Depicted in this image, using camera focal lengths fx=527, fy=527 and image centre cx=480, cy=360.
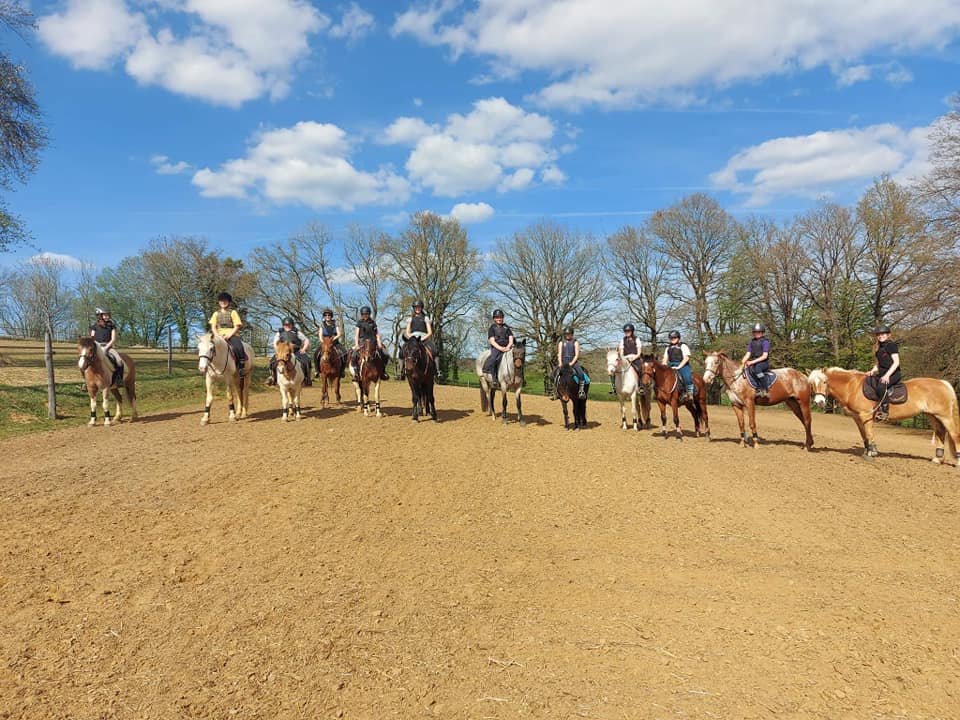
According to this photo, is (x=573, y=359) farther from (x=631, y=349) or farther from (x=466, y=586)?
(x=466, y=586)

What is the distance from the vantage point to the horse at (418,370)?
12.7 meters

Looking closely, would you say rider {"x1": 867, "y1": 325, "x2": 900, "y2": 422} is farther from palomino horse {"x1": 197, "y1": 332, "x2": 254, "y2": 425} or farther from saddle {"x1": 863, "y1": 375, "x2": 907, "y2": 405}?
palomino horse {"x1": 197, "y1": 332, "x2": 254, "y2": 425}

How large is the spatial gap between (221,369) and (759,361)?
12.4m

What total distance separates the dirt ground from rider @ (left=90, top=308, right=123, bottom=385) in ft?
11.7

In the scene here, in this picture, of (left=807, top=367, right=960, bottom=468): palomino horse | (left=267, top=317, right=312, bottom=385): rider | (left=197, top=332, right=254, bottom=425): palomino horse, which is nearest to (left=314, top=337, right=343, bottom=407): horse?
(left=267, top=317, right=312, bottom=385): rider

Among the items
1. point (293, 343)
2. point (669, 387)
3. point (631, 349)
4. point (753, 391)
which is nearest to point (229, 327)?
point (293, 343)

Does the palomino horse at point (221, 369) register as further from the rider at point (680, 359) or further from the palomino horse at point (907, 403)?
the palomino horse at point (907, 403)

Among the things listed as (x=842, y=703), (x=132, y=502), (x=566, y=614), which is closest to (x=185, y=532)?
(x=132, y=502)

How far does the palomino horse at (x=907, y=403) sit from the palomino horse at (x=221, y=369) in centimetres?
1302

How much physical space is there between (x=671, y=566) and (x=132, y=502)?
6.98 meters

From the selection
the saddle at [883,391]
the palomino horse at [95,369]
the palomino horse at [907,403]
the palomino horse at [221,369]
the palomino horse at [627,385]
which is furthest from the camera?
the palomino horse at [627,385]

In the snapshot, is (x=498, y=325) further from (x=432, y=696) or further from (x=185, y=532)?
(x=432, y=696)

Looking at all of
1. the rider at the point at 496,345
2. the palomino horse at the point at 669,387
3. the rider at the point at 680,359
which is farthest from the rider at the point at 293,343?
the rider at the point at 680,359

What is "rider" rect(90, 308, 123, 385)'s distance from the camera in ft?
42.7
